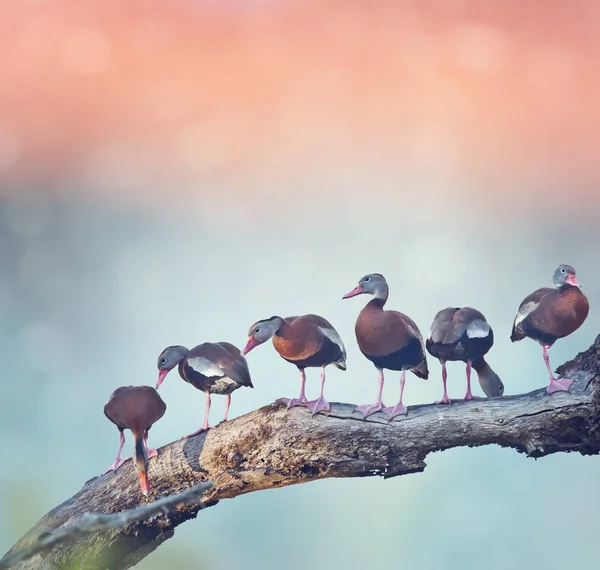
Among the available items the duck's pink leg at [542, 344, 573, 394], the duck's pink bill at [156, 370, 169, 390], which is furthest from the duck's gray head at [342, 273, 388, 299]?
the duck's pink bill at [156, 370, 169, 390]

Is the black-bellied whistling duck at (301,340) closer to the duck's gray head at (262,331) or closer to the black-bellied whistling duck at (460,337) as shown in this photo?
the duck's gray head at (262,331)

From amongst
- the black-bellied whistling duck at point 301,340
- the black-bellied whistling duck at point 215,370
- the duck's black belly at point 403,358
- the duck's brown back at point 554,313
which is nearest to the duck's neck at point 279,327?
the black-bellied whistling duck at point 301,340

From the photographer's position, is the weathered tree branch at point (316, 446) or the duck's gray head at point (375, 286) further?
the duck's gray head at point (375, 286)

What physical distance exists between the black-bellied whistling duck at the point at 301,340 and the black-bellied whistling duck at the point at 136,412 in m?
0.34

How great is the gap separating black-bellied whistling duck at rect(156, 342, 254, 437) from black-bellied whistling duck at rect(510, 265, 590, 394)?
889 millimetres

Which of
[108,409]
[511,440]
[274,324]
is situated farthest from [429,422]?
[108,409]

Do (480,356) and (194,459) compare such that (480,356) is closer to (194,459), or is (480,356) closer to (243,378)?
(243,378)

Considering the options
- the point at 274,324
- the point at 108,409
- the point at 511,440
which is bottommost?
the point at 511,440

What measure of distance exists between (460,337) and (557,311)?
0.29m

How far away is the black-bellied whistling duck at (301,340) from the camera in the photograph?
2191 mm

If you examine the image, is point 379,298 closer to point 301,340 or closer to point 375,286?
point 375,286

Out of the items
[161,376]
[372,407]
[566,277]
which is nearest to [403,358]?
[372,407]

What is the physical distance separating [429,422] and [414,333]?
0.90 feet

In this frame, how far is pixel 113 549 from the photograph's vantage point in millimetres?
2174
